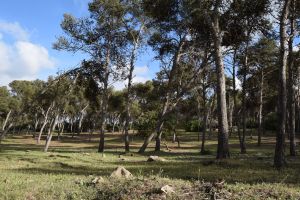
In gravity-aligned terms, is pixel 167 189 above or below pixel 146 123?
below

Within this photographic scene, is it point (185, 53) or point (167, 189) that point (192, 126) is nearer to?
point (185, 53)

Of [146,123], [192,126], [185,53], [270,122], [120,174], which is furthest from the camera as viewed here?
[192,126]

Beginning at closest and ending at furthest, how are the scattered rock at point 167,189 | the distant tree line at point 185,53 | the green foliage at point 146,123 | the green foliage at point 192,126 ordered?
the scattered rock at point 167,189, the distant tree line at point 185,53, the green foliage at point 146,123, the green foliage at point 192,126

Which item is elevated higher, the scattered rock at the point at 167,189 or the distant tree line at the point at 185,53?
the distant tree line at the point at 185,53

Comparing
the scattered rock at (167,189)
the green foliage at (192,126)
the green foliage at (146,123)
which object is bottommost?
the scattered rock at (167,189)

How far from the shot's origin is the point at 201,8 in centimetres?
2358

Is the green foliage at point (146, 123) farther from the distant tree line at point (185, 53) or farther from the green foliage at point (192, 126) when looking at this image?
the green foliage at point (192, 126)

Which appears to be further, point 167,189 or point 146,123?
point 146,123

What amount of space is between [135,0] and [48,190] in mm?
26907

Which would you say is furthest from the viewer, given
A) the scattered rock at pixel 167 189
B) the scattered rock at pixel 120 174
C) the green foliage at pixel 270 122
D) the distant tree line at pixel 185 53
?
the green foliage at pixel 270 122

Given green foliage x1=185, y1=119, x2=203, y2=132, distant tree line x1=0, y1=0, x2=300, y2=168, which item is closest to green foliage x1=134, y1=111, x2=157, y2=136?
distant tree line x1=0, y1=0, x2=300, y2=168

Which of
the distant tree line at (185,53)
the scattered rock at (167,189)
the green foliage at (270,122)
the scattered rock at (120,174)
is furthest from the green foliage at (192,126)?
the scattered rock at (167,189)

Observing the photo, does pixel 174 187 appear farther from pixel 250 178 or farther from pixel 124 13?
pixel 124 13

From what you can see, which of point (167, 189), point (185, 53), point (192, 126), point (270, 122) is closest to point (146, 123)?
point (185, 53)
